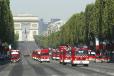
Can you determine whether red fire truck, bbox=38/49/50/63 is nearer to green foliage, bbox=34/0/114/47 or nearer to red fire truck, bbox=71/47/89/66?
green foliage, bbox=34/0/114/47

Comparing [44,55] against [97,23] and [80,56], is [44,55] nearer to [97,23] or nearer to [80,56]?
[97,23]

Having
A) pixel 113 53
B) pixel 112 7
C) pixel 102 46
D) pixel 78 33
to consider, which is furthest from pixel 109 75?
pixel 78 33

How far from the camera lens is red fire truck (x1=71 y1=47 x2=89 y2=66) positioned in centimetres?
7661

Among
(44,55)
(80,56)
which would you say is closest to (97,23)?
(44,55)

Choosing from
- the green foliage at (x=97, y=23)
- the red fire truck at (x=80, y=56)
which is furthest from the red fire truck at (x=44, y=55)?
the red fire truck at (x=80, y=56)

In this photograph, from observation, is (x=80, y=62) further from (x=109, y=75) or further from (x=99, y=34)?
(x=99, y=34)

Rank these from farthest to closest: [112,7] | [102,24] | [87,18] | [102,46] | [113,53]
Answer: [87,18]
[102,46]
[113,53]
[102,24]
[112,7]

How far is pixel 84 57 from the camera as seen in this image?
7656 cm

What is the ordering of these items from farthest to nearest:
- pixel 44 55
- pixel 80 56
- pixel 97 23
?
pixel 97 23
pixel 44 55
pixel 80 56

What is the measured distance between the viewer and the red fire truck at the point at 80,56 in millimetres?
76613

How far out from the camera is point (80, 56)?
76875 millimetres

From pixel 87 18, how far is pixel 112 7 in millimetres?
43773

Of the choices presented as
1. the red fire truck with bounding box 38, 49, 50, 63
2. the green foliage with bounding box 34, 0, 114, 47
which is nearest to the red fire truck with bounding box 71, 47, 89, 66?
the green foliage with bounding box 34, 0, 114, 47

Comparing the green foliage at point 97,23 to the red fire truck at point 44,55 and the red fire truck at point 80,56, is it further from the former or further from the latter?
the red fire truck at point 80,56
